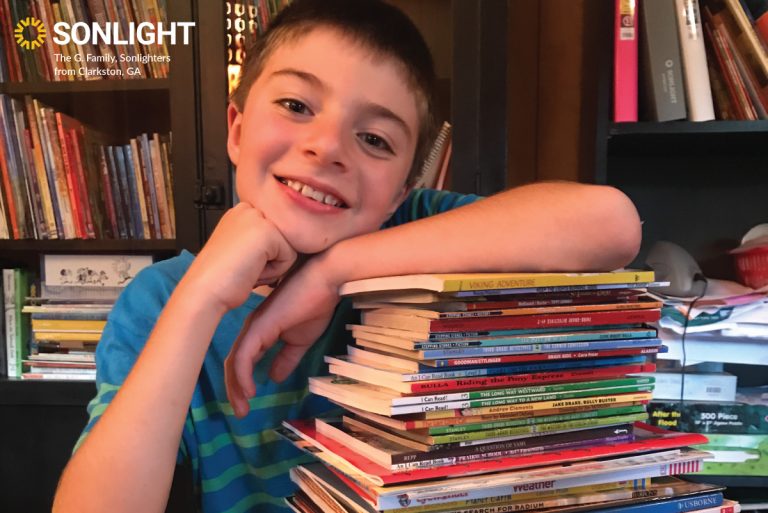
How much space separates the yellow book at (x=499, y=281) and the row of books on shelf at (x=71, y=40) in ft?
3.65

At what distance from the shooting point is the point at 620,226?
637mm

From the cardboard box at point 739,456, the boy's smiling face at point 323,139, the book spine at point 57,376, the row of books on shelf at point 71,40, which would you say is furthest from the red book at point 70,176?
the cardboard box at point 739,456

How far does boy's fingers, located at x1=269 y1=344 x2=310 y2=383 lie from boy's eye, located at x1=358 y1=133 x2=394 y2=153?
279mm

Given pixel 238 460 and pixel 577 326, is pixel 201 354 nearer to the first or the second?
→ pixel 238 460

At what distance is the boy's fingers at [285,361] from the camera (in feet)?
2.31

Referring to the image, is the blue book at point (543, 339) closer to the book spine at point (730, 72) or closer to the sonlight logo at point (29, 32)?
the book spine at point (730, 72)

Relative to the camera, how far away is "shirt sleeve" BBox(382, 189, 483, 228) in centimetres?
99

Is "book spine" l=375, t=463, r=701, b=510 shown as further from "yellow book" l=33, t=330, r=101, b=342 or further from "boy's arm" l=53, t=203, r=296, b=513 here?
"yellow book" l=33, t=330, r=101, b=342

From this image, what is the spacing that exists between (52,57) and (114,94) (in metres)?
0.17

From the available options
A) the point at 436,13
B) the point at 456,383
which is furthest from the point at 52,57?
the point at 456,383

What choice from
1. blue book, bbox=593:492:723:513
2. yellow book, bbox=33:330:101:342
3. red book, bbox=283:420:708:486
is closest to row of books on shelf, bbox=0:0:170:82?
yellow book, bbox=33:330:101:342

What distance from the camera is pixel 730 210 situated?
1.38 meters

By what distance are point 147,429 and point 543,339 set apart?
39cm

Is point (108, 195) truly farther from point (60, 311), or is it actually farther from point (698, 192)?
point (698, 192)
